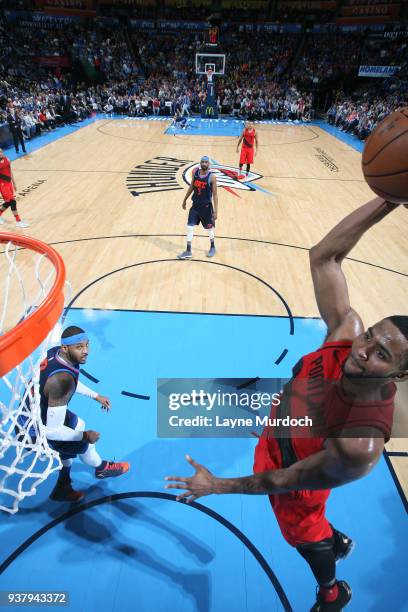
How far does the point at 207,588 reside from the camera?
265 cm

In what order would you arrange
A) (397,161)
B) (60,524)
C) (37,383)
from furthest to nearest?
(60,524), (37,383), (397,161)

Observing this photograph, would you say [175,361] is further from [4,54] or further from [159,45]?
[159,45]

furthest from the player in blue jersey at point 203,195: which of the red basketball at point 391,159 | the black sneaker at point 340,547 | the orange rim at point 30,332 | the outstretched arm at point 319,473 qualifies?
the outstretched arm at point 319,473

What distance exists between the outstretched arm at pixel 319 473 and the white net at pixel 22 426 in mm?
1274

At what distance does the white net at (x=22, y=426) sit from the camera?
253 cm

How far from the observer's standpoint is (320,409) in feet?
5.87

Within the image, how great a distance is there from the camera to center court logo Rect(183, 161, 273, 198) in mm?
10508

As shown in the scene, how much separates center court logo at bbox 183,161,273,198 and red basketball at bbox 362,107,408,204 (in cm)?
804

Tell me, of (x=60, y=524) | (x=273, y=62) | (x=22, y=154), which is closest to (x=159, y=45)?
(x=273, y=62)

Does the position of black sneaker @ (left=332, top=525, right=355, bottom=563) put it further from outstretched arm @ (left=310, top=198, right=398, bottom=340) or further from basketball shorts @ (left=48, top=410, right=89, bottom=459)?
basketball shorts @ (left=48, top=410, right=89, bottom=459)

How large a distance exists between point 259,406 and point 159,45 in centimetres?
3165

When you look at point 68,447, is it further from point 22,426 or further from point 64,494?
point 64,494

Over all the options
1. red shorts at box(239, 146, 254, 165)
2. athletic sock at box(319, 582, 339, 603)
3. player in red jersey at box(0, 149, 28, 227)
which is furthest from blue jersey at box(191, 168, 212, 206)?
athletic sock at box(319, 582, 339, 603)

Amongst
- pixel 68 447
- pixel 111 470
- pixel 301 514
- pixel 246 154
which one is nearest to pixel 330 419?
pixel 301 514
